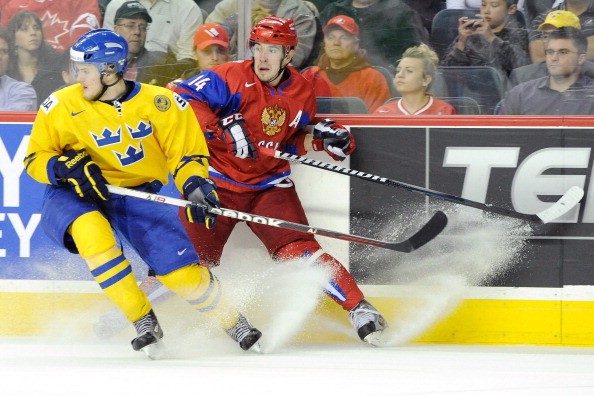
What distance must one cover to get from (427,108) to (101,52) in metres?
1.40

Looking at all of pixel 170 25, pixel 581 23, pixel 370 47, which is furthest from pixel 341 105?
pixel 581 23

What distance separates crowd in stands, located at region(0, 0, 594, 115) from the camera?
13.8ft

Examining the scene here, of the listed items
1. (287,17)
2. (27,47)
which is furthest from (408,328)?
(27,47)

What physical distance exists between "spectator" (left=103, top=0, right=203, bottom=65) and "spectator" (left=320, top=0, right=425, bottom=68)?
2.04 feet

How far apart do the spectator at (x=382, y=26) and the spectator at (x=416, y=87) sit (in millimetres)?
49

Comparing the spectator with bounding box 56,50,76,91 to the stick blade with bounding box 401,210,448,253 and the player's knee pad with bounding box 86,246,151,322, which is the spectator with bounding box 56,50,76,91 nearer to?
the player's knee pad with bounding box 86,246,151,322

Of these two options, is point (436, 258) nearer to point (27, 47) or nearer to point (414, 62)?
point (414, 62)

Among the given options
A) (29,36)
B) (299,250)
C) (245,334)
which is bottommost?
(245,334)

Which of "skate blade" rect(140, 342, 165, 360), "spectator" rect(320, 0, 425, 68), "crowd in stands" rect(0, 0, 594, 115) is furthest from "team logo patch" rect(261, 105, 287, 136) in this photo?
"skate blade" rect(140, 342, 165, 360)

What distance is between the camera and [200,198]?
3.84 metres

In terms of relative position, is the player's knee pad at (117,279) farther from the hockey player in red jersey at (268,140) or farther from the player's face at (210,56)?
the player's face at (210,56)

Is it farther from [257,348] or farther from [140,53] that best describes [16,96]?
[257,348]

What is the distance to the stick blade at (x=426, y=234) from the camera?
4121mm

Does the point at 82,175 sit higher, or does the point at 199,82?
the point at 199,82
